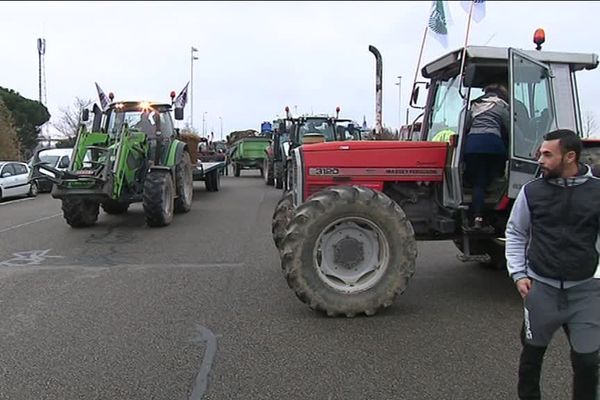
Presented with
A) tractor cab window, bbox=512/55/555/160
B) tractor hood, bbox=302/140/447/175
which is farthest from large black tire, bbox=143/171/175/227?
tractor cab window, bbox=512/55/555/160

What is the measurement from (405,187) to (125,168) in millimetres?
7012

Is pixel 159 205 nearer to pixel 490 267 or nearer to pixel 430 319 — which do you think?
pixel 490 267

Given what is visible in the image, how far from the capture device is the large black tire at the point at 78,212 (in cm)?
1212

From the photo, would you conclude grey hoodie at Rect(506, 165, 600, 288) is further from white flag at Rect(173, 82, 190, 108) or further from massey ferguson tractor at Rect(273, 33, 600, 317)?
white flag at Rect(173, 82, 190, 108)

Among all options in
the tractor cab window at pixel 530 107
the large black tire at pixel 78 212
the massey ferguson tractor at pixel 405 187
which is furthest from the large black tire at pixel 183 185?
the tractor cab window at pixel 530 107

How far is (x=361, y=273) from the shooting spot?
5.95m

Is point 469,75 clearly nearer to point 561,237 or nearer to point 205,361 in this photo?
point 561,237

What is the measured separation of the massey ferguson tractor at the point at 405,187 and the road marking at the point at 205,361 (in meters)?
0.96

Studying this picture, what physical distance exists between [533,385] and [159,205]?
9.51m

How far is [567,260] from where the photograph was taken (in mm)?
3326

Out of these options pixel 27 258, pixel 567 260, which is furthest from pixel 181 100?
pixel 567 260

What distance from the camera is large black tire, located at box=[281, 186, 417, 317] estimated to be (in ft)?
18.8

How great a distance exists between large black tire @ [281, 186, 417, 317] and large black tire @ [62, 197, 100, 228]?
24.6ft

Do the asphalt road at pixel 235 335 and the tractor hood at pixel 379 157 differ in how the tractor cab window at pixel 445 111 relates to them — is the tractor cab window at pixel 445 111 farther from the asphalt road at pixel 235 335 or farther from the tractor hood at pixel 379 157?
the asphalt road at pixel 235 335
